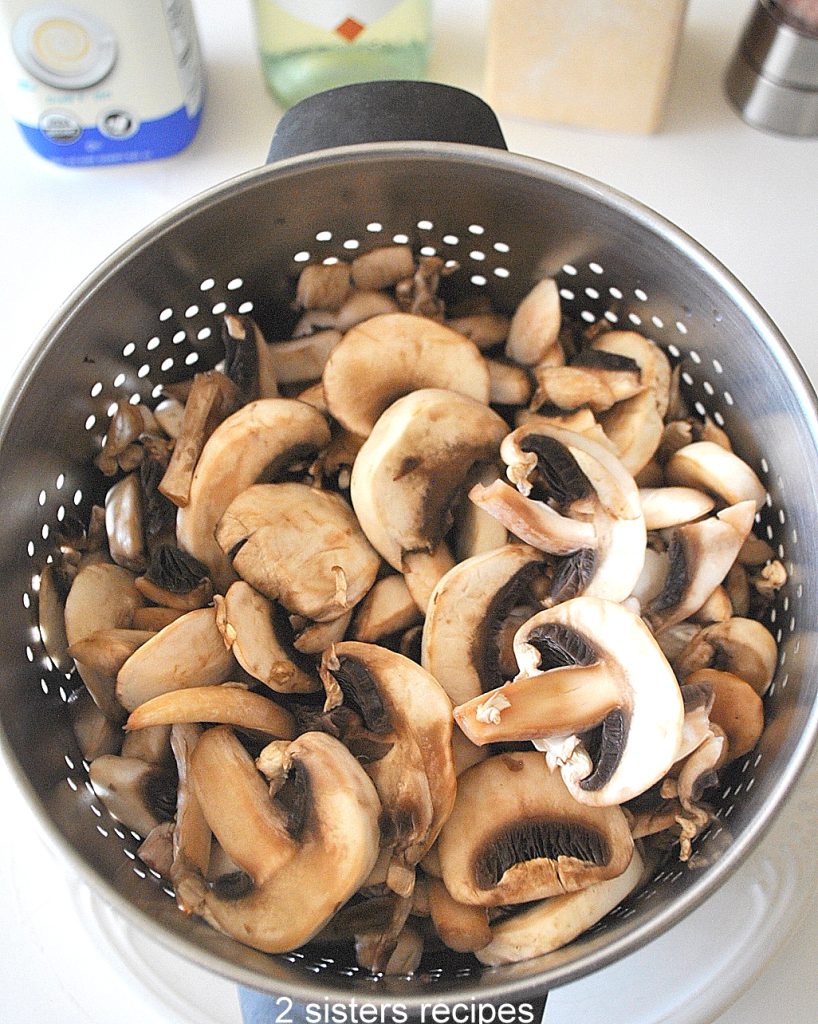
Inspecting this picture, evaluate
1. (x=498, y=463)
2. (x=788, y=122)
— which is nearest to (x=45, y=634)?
(x=498, y=463)

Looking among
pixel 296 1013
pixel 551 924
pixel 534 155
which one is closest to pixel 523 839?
pixel 551 924

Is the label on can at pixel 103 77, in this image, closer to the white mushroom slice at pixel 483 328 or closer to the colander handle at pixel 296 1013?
the white mushroom slice at pixel 483 328

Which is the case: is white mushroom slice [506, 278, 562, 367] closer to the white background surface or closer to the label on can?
the white background surface

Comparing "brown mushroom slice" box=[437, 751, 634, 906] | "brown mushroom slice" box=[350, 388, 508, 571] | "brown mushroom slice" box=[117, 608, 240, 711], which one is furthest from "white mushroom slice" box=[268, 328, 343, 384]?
A: "brown mushroom slice" box=[437, 751, 634, 906]

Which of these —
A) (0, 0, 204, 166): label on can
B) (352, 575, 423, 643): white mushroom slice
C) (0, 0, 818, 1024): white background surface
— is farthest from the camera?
(0, 0, 818, 1024): white background surface

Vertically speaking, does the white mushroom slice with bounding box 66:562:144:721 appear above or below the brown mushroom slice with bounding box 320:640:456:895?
below

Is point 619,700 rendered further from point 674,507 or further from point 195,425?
point 195,425
